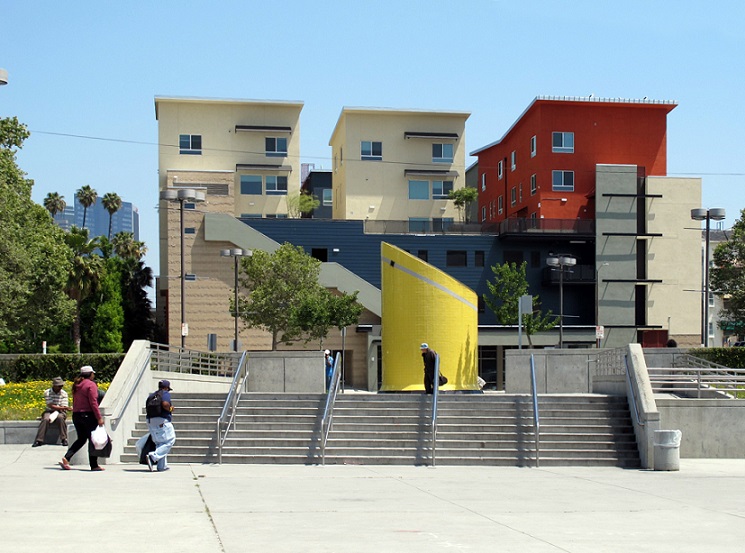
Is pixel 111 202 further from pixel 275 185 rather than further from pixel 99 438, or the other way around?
pixel 99 438

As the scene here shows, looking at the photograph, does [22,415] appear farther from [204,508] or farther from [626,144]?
[626,144]

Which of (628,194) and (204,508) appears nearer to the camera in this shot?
(204,508)

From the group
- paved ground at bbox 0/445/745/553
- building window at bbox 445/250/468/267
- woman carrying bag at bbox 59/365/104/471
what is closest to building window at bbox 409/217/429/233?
building window at bbox 445/250/468/267

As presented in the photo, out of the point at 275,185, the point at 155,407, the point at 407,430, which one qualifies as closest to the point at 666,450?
the point at 407,430

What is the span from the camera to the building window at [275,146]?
7144cm

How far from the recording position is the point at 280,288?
52938 mm

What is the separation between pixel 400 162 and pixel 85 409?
57416 millimetres

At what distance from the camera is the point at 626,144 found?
65625mm

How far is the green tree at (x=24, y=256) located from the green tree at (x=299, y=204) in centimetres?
2315

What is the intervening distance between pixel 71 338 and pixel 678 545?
6407cm

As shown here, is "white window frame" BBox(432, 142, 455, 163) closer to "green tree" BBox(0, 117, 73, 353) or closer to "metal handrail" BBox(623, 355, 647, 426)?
"green tree" BBox(0, 117, 73, 353)

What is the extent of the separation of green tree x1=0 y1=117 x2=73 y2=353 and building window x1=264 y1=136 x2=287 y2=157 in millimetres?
25999

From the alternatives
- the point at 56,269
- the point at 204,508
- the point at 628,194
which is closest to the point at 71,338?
the point at 56,269

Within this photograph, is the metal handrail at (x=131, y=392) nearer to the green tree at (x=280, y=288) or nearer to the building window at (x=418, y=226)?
the green tree at (x=280, y=288)
